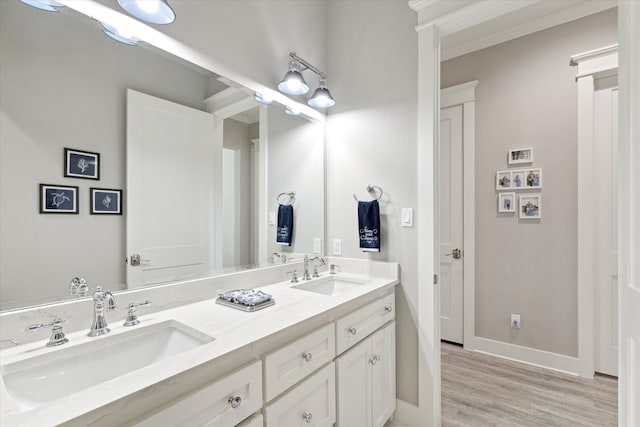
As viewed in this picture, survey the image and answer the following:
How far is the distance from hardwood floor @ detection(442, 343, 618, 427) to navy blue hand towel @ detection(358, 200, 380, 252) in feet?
3.97

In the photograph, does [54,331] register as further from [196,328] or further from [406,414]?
[406,414]

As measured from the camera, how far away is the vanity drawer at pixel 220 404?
2.45ft

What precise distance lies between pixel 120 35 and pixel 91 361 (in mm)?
1202

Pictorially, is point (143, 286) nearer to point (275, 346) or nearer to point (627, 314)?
point (275, 346)

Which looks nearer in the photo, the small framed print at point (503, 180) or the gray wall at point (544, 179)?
the gray wall at point (544, 179)

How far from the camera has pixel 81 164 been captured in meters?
1.08

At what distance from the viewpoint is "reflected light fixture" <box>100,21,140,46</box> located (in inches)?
44.6

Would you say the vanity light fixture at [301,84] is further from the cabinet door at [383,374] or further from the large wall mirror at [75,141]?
the cabinet door at [383,374]

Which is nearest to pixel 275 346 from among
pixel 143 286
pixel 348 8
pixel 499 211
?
pixel 143 286

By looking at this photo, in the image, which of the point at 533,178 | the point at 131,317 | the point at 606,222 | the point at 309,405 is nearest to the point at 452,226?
the point at 533,178

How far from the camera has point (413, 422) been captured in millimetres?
1811

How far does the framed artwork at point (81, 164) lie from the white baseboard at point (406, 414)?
206cm

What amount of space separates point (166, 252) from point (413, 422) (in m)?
1.76

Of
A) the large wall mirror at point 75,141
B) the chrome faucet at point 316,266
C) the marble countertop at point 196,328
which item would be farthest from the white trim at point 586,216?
the large wall mirror at point 75,141
